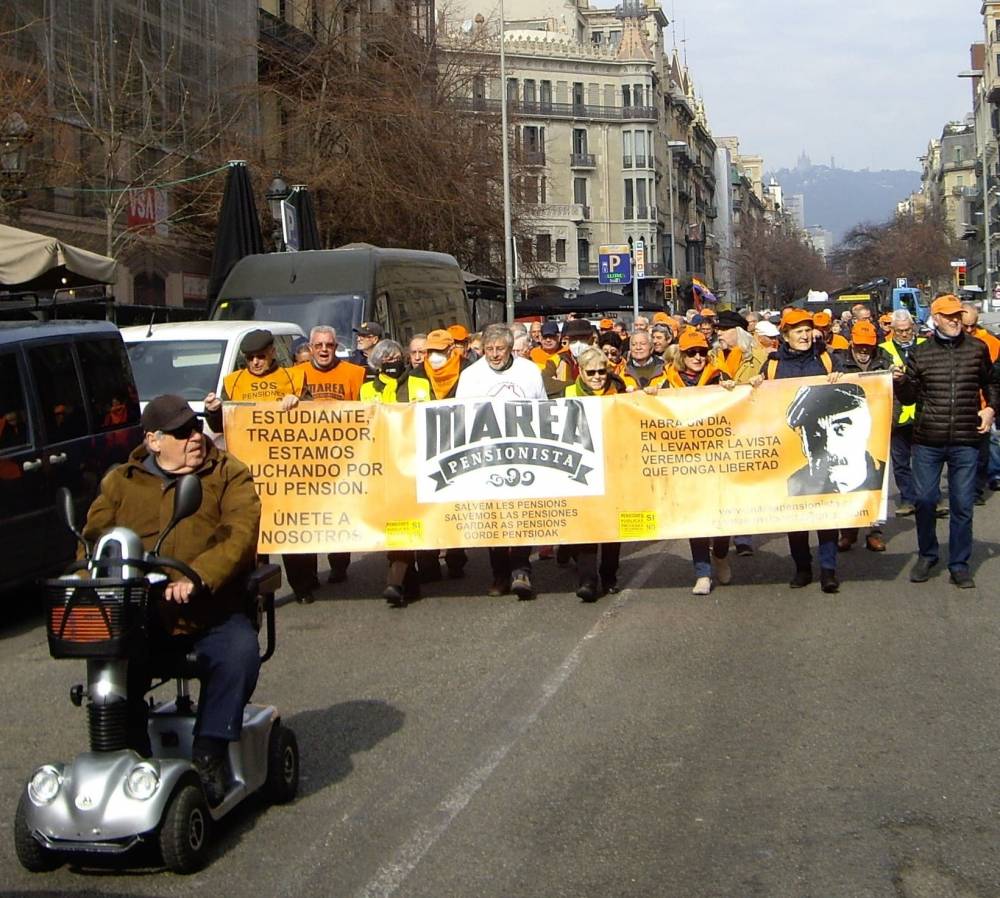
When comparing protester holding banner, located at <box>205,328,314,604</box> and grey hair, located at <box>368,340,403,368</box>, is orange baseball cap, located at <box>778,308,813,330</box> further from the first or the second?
protester holding banner, located at <box>205,328,314,604</box>

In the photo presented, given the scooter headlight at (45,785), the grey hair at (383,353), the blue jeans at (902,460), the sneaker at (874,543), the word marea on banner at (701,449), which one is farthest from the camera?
the blue jeans at (902,460)

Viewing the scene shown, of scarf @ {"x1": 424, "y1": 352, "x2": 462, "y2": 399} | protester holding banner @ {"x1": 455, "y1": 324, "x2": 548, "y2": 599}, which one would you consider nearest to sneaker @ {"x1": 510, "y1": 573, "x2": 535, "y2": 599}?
protester holding banner @ {"x1": 455, "y1": 324, "x2": 548, "y2": 599}

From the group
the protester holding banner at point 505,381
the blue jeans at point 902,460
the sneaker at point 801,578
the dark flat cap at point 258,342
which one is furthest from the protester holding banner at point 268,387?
the blue jeans at point 902,460

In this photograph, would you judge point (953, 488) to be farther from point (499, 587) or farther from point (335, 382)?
point (335, 382)

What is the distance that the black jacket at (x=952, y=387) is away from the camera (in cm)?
1030

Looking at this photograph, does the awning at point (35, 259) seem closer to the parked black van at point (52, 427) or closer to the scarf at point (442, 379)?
the parked black van at point (52, 427)

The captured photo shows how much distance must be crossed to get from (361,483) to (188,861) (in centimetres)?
537

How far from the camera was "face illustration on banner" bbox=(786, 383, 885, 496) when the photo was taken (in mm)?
10539

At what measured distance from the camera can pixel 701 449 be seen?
10508 mm

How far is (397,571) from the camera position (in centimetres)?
1041

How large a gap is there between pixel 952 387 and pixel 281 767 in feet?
20.2

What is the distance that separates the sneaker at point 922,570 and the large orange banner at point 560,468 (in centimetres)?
57

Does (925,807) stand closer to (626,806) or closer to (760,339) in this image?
(626,806)

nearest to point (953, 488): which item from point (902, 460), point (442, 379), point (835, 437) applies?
point (835, 437)
